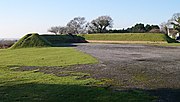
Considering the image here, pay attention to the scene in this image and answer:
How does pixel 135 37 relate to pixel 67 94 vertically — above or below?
below

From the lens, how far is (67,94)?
789 cm

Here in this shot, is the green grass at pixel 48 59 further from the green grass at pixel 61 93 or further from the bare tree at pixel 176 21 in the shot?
the bare tree at pixel 176 21

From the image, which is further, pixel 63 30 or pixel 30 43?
pixel 63 30

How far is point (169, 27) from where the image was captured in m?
98.9

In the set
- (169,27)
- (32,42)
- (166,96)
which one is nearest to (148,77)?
(166,96)

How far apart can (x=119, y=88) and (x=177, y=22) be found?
8318 centimetres

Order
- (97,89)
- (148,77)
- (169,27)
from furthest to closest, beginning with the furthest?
(169,27)
(148,77)
(97,89)

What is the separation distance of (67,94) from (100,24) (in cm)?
9983

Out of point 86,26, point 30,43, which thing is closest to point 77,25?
point 86,26

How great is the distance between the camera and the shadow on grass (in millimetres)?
7266

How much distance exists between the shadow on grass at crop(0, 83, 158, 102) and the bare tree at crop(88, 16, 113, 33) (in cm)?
9747

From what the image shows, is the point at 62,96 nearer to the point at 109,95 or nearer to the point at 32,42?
the point at 109,95

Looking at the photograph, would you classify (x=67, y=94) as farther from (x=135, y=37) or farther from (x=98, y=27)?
(x=98, y=27)

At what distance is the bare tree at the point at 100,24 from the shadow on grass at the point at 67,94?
320 ft
